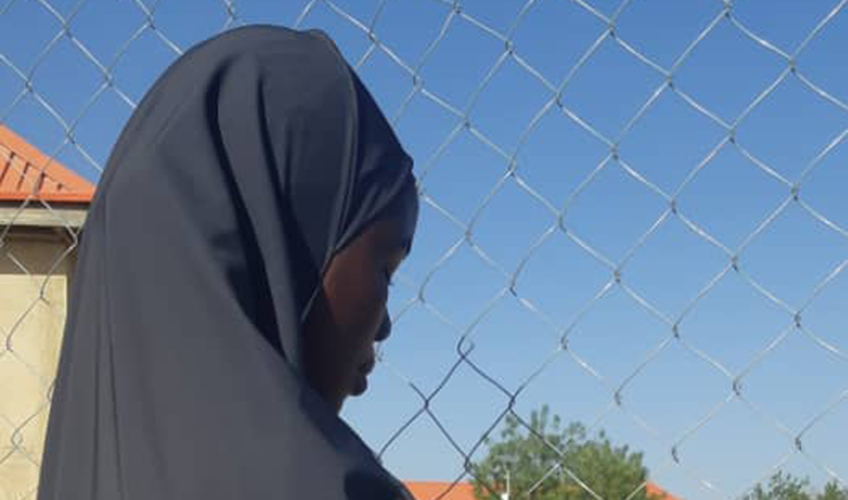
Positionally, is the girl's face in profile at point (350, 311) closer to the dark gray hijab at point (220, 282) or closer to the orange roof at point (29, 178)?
the dark gray hijab at point (220, 282)

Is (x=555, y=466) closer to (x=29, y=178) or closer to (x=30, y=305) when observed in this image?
(x=30, y=305)

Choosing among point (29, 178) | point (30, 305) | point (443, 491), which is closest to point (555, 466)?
point (443, 491)

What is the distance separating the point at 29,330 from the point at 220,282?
2.34 metres

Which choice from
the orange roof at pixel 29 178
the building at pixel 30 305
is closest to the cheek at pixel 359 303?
the building at pixel 30 305

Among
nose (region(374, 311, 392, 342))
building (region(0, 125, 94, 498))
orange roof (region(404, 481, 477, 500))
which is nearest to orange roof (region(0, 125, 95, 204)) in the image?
building (region(0, 125, 94, 498))

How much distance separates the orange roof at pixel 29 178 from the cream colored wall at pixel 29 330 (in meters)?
0.14

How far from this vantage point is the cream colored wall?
3.21 meters

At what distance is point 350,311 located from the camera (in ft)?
4.23

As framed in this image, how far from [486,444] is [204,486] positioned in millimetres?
1031

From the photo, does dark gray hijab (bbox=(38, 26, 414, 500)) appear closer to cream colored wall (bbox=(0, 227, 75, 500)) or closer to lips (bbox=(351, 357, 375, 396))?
lips (bbox=(351, 357, 375, 396))

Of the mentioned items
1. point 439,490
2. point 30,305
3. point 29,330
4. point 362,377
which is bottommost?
point 29,330

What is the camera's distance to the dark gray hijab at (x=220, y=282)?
114 centimetres

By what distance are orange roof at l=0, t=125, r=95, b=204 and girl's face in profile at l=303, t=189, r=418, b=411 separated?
207 cm

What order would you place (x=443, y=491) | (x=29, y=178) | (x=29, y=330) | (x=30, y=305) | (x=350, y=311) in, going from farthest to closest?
(x=29, y=178) → (x=29, y=330) → (x=30, y=305) → (x=443, y=491) → (x=350, y=311)
